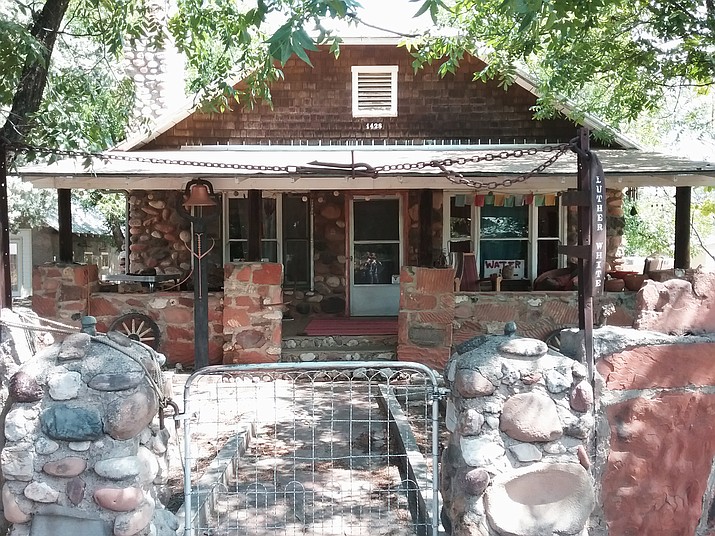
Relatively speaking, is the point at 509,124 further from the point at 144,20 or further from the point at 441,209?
the point at 144,20

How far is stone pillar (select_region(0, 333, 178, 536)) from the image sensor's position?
2947 millimetres

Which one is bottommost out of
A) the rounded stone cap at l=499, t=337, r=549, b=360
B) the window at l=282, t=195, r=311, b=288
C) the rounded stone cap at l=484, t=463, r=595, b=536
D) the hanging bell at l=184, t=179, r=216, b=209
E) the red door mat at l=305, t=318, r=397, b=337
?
the red door mat at l=305, t=318, r=397, b=337

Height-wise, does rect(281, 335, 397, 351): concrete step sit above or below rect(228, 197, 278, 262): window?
below

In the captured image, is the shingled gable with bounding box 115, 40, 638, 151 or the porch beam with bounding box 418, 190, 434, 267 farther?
the shingled gable with bounding box 115, 40, 638, 151

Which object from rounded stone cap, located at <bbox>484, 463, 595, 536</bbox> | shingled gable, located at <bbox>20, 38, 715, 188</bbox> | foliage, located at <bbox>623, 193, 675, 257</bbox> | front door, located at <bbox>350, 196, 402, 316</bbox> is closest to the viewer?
rounded stone cap, located at <bbox>484, 463, 595, 536</bbox>

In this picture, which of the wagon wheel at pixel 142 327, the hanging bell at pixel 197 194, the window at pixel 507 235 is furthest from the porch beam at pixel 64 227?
the window at pixel 507 235

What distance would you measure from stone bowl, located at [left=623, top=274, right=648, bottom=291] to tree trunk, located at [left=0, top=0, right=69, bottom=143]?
325 inches

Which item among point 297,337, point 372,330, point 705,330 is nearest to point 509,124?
point 372,330

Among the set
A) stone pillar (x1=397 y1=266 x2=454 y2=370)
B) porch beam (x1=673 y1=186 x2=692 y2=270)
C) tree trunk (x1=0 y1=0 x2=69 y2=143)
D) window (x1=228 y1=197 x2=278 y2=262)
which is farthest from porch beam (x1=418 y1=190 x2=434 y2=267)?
tree trunk (x1=0 y1=0 x2=69 y2=143)

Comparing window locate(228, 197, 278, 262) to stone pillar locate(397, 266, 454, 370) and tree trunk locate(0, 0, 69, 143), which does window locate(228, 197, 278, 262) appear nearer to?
stone pillar locate(397, 266, 454, 370)

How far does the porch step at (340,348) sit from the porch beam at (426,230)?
55.4 inches

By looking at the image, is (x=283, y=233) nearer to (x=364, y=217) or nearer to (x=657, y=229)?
(x=364, y=217)

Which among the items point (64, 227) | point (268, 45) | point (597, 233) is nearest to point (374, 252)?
point (64, 227)

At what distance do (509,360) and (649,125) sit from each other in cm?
2312
